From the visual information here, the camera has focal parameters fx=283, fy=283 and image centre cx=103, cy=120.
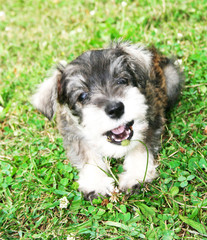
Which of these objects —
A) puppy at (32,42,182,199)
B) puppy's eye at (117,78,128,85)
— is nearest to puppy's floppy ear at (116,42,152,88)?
puppy at (32,42,182,199)

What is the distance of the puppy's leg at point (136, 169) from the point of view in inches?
118

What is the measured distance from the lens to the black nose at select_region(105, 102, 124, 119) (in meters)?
2.58

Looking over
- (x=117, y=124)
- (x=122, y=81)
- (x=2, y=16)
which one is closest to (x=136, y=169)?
(x=117, y=124)

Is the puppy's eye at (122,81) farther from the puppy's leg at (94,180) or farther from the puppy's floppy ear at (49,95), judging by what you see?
the puppy's leg at (94,180)

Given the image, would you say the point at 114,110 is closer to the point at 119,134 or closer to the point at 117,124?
the point at 117,124

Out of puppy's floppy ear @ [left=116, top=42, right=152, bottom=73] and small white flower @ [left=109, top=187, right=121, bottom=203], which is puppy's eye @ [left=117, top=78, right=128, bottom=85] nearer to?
puppy's floppy ear @ [left=116, top=42, right=152, bottom=73]

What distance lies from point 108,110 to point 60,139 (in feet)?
4.42

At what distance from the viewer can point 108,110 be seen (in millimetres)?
2582

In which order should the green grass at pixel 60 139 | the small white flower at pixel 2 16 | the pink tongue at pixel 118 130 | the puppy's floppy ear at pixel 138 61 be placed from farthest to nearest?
1. the small white flower at pixel 2 16
2. the puppy's floppy ear at pixel 138 61
3. the pink tongue at pixel 118 130
4. the green grass at pixel 60 139

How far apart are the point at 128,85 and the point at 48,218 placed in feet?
5.32

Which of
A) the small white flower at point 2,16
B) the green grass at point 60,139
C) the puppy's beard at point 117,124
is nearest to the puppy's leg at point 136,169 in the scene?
the green grass at point 60,139

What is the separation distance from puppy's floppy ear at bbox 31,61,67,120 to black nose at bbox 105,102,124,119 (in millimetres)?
880

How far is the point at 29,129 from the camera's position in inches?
154

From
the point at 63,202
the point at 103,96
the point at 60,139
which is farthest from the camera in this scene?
the point at 60,139
